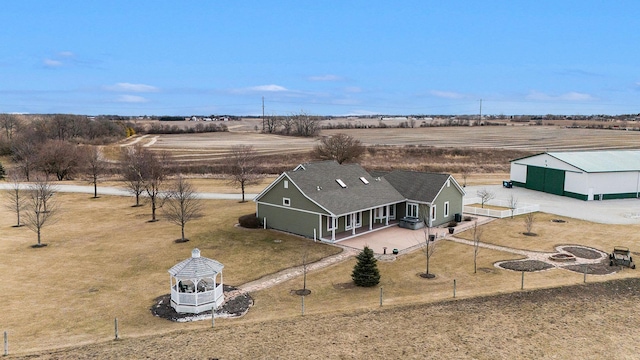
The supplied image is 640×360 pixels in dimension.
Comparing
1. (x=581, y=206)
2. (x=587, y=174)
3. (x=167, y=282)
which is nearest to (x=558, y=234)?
(x=581, y=206)

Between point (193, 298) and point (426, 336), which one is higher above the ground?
point (426, 336)

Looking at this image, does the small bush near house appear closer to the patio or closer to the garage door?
the patio

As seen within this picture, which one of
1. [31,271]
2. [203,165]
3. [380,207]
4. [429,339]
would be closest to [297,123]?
[203,165]

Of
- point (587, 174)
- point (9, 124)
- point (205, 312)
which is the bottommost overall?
point (205, 312)

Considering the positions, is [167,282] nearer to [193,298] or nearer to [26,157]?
[193,298]

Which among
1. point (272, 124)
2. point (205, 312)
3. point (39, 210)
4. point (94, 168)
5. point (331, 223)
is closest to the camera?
point (205, 312)

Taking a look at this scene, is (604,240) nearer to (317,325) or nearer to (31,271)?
(317,325)
